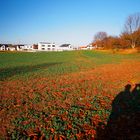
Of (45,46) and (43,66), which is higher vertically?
(45,46)

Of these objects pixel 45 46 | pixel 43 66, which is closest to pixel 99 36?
pixel 45 46

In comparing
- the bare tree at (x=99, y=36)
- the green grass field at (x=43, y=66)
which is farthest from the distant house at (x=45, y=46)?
the green grass field at (x=43, y=66)

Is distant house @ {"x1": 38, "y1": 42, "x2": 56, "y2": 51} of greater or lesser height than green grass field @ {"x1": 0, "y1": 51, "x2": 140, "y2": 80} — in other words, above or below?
above

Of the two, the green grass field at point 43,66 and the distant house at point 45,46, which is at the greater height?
the distant house at point 45,46

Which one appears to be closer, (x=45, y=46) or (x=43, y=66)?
(x=43, y=66)

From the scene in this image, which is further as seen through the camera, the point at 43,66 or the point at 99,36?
the point at 99,36

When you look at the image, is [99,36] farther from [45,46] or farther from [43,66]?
[43,66]

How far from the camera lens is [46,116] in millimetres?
5844

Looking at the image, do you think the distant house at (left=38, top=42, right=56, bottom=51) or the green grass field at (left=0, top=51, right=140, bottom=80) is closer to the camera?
the green grass field at (left=0, top=51, right=140, bottom=80)

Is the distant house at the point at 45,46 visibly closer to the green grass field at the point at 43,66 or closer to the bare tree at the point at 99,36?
the bare tree at the point at 99,36

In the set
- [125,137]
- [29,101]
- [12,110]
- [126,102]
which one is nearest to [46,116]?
[12,110]

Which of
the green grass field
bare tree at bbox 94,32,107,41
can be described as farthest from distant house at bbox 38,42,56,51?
the green grass field

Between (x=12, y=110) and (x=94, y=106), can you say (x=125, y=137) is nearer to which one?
(x=94, y=106)

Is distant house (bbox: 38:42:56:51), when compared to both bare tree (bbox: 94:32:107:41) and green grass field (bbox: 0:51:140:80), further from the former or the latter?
green grass field (bbox: 0:51:140:80)
